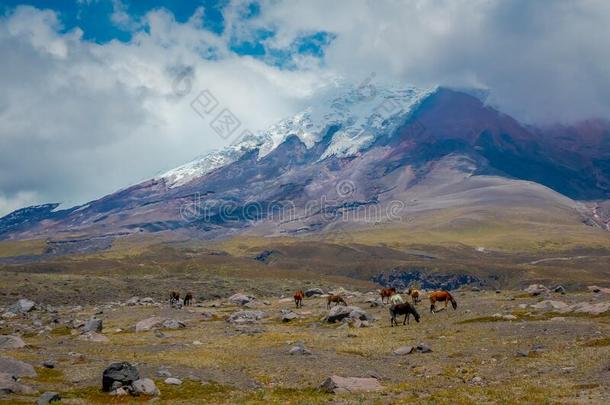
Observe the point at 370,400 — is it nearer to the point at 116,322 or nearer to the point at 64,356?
the point at 64,356

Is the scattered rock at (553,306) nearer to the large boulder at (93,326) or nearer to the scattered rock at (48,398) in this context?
the large boulder at (93,326)

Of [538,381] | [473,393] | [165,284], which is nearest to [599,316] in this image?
[538,381]

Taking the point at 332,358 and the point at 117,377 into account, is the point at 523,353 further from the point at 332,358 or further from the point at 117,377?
the point at 117,377

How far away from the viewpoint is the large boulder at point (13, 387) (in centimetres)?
2828

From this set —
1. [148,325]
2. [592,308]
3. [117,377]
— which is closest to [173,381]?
[117,377]

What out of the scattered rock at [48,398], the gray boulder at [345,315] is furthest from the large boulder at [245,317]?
the scattered rock at [48,398]

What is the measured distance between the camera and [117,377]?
98.3ft

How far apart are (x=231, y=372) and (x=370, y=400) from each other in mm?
11757

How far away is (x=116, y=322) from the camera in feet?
240

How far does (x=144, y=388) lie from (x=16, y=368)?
27.8ft

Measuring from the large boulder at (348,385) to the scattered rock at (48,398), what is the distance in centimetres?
1169

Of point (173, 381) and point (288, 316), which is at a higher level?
point (173, 381)

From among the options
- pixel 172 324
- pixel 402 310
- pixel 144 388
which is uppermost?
pixel 144 388

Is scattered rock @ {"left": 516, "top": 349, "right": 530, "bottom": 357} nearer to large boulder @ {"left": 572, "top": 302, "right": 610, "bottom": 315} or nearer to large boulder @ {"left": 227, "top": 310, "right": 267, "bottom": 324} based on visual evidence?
large boulder @ {"left": 572, "top": 302, "right": 610, "bottom": 315}
